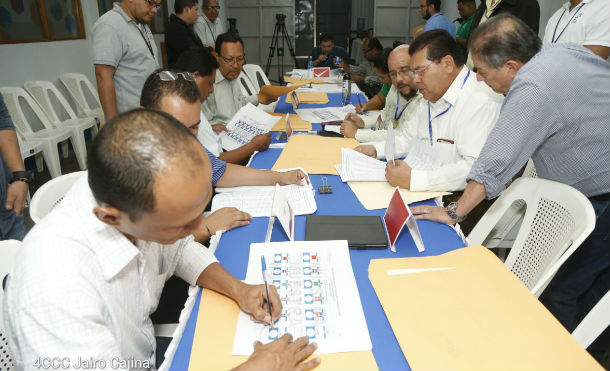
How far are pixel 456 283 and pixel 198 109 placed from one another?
993 mm

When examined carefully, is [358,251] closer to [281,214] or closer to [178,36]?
[281,214]

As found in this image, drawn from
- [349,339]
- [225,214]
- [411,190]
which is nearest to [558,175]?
[411,190]

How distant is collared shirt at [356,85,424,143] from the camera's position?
2.33m

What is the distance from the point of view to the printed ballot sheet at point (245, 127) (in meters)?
2.41

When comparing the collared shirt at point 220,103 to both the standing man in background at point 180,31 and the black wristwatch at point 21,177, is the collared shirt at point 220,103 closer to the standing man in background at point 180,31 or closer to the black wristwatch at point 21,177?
the standing man in background at point 180,31

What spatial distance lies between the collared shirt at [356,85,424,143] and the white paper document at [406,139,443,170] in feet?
1.29

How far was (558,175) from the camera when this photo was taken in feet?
4.82

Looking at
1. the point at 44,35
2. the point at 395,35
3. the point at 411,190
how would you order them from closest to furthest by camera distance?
the point at 411,190
the point at 44,35
the point at 395,35

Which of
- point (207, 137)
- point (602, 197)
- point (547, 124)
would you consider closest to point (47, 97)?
point (207, 137)

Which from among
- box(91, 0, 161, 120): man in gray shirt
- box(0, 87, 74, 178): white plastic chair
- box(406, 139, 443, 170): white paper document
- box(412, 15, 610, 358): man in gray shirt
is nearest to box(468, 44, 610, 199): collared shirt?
box(412, 15, 610, 358): man in gray shirt

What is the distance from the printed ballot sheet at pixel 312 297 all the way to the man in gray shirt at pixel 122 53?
6.13 ft

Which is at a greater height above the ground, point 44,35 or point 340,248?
point 44,35

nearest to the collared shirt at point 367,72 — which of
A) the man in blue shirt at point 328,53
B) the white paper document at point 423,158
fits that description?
the man in blue shirt at point 328,53

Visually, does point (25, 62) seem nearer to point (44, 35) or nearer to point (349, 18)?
point (44, 35)
